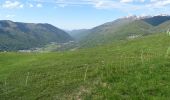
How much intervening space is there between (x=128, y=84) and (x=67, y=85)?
8708 millimetres

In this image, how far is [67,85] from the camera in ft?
147

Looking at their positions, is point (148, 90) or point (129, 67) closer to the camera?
point (148, 90)

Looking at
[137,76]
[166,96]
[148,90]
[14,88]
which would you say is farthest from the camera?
[14,88]

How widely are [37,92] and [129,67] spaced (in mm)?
13191

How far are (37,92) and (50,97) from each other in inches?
170

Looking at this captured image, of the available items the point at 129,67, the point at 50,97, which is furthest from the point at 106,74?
the point at 50,97

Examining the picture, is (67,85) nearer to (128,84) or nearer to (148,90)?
(128,84)

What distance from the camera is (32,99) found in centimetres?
4222

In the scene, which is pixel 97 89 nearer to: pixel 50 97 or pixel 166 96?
pixel 50 97

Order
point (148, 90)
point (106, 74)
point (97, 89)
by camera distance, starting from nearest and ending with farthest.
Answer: point (148, 90), point (97, 89), point (106, 74)

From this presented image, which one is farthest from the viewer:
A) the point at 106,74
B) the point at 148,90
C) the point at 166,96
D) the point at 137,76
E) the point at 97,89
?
the point at 106,74

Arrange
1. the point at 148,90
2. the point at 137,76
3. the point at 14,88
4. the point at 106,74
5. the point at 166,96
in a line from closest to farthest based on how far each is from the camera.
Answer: the point at 166,96, the point at 148,90, the point at 137,76, the point at 106,74, the point at 14,88


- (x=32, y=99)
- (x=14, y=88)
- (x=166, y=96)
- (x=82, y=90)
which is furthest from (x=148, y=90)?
(x=14, y=88)

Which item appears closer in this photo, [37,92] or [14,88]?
[37,92]
